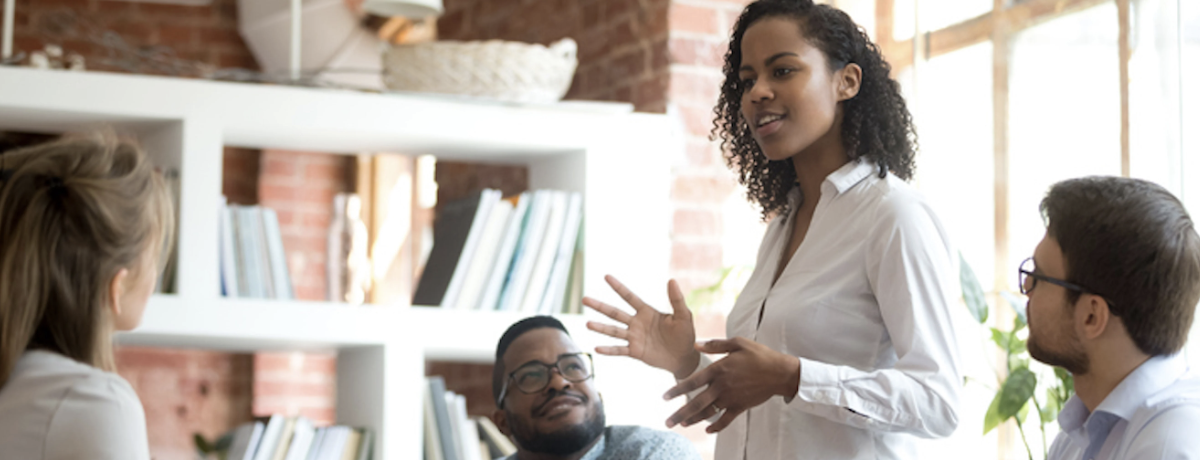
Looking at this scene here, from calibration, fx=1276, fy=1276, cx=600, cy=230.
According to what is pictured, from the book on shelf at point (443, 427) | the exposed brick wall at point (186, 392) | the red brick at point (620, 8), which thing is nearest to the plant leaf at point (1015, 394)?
the book on shelf at point (443, 427)

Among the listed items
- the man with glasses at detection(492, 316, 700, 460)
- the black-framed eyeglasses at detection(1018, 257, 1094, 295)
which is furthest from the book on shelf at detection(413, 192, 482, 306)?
the black-framed eyeglasses at detection(1018, 257, 1094, 295)

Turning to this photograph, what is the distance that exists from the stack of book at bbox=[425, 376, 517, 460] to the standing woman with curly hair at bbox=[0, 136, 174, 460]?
142 centimetres

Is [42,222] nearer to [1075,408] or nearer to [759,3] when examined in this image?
[759,3]

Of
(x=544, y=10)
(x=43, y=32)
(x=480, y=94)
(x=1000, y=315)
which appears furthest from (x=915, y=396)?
(x=43, y=32)

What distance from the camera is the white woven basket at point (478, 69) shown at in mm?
2688

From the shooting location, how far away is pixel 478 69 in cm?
269

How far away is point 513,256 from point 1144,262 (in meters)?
1.52

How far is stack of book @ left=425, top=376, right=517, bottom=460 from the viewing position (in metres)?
2.64

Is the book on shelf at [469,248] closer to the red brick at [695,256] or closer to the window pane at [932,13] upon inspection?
the red brick at [695,256]

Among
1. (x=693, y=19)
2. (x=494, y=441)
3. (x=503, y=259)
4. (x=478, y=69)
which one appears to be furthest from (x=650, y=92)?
(x=494, y=441)

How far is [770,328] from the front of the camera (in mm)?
1567

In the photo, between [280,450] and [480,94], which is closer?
[280,450]

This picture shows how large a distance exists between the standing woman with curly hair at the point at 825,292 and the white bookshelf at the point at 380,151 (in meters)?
0.99

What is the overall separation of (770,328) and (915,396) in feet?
0.72
